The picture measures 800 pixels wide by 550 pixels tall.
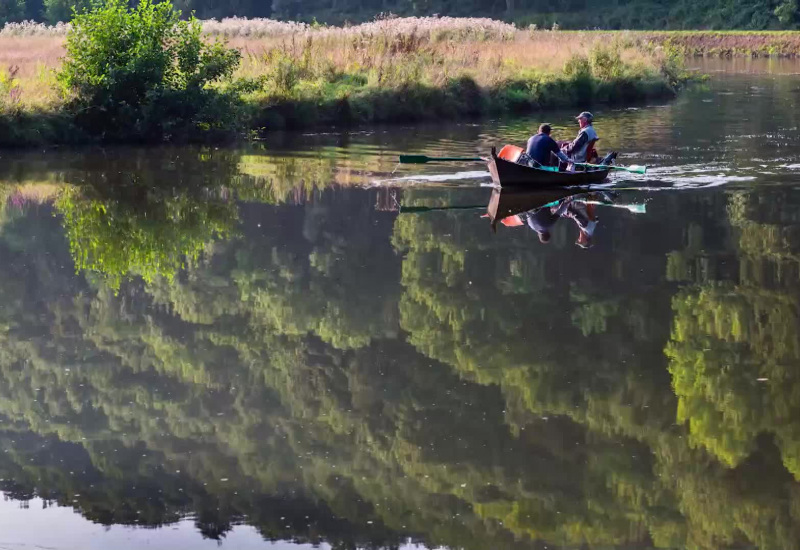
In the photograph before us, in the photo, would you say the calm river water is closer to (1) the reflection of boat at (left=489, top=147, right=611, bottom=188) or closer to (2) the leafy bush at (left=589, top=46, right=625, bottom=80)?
(1) the reflection of boat at (left=489, top=147, right=611, bottom=188)

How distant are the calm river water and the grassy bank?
7051 millimetres

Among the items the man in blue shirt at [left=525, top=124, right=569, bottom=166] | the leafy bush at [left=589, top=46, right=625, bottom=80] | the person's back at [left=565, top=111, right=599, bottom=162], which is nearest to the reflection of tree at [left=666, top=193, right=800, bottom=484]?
the man in blue shirt at [left=525, top=124, right=569, bottom=166]

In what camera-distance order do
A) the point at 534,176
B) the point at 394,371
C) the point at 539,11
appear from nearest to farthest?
the point at 394,371 < the point at 534,176 < the point at 539,11

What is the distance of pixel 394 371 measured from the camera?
1067cm

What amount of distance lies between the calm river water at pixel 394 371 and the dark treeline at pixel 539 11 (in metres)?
56.0

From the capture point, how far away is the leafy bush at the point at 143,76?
25.4 m

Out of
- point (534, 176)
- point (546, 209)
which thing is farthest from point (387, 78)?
point (546, 209)

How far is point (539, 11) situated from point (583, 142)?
67.9 meters

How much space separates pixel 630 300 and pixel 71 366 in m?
5.76

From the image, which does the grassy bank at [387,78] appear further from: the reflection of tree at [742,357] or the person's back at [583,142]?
the reflection of tree at [742,357]

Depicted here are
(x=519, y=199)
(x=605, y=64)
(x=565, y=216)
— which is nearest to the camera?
(x=565, y=216)

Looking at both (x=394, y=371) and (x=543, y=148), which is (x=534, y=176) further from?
(x=394, y=371)

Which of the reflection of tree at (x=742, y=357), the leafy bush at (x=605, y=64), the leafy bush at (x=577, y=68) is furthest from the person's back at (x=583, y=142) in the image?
the leafy bush at (x=605, y=64)

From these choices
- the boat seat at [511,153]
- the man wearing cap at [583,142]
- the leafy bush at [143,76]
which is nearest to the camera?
the boat seat at [511,153]
